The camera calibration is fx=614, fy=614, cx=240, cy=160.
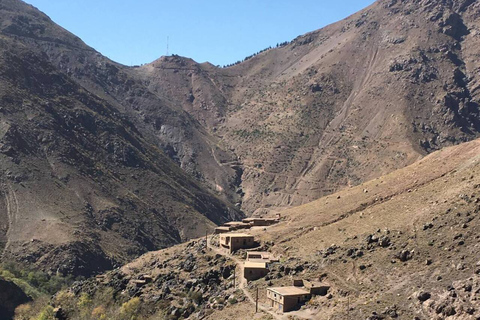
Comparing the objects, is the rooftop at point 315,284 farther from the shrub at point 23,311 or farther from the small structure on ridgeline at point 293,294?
the shrub at point 23,311

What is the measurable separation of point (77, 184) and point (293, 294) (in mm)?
90578

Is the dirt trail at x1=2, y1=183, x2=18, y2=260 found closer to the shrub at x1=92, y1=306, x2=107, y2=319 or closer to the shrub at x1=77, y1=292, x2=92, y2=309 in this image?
the shrub at x1=77, y1=292, x2=92, y2=309

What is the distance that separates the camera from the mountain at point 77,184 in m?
111

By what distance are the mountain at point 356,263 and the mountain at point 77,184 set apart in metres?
33.6

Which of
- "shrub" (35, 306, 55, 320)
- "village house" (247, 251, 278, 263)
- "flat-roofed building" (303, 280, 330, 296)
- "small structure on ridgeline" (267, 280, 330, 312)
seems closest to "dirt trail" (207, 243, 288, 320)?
"small structure on ridgeline" (267, 280, 330, 312)

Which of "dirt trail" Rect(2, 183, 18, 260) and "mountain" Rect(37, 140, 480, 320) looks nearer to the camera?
"mountain" Rect(37, 140, 480, 320)

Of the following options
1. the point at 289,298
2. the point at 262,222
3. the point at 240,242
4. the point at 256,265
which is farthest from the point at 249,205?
the point at 289,298

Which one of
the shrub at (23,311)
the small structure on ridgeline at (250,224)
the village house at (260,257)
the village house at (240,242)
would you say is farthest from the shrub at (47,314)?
the village house at (260,257)

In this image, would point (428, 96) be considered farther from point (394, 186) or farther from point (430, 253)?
point (430, 253)

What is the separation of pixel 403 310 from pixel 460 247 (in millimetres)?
7428

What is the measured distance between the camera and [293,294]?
4869 centimetres

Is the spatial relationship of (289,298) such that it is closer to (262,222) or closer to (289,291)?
(289,291)

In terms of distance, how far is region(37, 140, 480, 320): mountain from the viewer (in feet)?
140

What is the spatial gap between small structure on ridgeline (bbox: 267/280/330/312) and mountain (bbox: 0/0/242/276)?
64.1 metres
